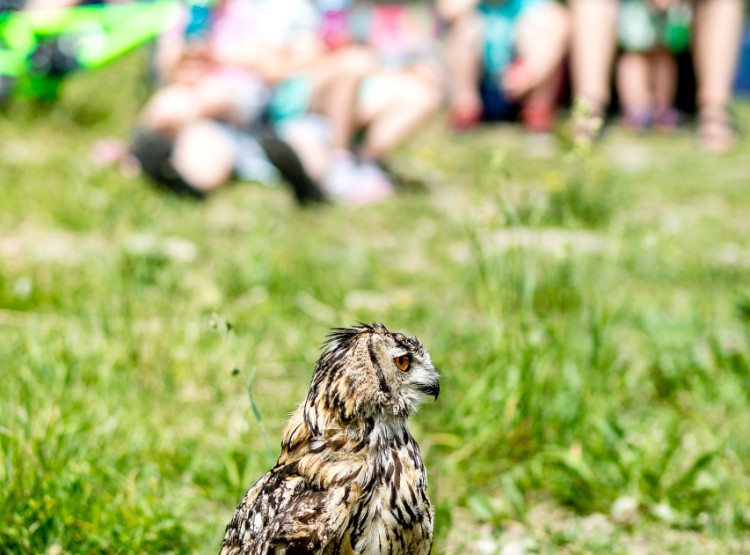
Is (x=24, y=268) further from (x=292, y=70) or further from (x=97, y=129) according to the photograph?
(x=97, y=129)

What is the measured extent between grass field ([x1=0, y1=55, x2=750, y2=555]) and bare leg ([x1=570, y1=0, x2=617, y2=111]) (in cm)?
273

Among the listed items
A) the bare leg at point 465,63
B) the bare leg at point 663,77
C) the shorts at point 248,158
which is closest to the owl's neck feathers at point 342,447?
the shorts at point 248,158

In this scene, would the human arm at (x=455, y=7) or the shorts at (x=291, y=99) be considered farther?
the human arm at (x=455, y=7)

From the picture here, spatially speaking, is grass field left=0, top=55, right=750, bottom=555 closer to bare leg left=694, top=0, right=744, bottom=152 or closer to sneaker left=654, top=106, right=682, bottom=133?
bare leg left=694, top=0, right=744, bottom=152

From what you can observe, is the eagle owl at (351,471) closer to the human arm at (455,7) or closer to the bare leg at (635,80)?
the human arm at (455,7)

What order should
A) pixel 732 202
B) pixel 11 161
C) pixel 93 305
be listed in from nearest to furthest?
1. pixel 93 305
2. pixel 11 161
3. pixel 732 202

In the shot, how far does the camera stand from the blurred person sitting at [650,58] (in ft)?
25.7

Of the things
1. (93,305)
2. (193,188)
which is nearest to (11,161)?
(193,188)

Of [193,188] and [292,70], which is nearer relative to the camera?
[193,188]

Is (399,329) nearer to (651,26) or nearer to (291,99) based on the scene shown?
(291,99)

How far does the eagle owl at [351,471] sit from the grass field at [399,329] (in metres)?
0.34

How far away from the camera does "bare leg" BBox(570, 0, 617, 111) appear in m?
7.55

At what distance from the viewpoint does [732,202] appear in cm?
591

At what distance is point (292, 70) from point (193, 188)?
1230 mm
